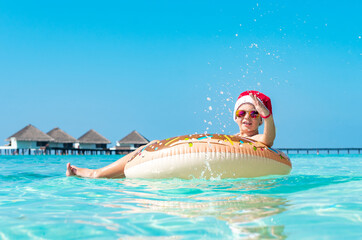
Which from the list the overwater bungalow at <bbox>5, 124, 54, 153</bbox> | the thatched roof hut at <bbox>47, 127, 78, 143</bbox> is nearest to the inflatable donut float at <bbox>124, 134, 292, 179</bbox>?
the overwater bungalow at <bbox>5, 124, 54, 153</bbox>

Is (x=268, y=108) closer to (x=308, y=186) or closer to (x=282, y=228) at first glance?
(x=308, y=186)

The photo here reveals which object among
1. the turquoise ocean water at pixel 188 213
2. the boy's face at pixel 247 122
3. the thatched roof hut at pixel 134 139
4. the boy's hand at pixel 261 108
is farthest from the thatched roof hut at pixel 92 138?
the turquoise ocean water at pixel 188 213

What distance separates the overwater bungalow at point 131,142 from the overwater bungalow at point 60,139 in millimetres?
6435

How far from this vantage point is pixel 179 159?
5.20 meters

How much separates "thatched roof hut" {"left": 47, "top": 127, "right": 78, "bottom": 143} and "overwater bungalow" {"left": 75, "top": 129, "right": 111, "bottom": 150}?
1.18 meters

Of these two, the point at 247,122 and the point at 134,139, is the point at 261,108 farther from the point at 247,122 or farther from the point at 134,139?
the point at 134,139

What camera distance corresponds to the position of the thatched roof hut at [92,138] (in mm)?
50469

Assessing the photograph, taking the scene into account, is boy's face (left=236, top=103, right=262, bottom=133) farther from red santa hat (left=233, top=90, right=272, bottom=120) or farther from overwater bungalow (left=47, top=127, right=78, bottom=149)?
overwater bungalow (left=47, top=127, right=78, bottom=149)

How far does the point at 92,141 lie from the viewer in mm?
50625

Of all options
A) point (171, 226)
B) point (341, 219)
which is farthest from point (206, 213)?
point (341, 219)

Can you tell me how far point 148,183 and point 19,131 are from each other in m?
47.8

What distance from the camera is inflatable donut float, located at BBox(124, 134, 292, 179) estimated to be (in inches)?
204

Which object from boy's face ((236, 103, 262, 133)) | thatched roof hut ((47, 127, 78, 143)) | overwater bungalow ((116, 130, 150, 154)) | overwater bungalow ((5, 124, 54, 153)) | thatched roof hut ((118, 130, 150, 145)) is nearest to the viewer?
boy's face ((236, 103, 262, 133))

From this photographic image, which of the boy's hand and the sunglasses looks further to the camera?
the sunglasses
